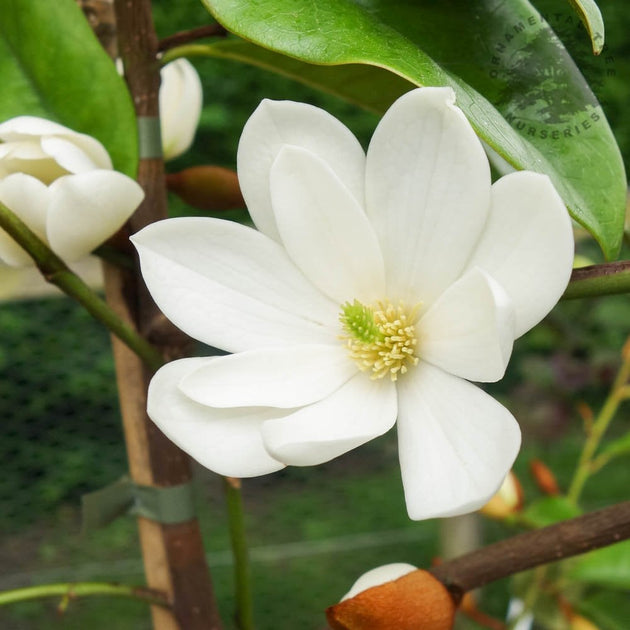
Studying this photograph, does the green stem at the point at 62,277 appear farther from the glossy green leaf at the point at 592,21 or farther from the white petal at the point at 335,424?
the glossy green leaf at the point at 592,21

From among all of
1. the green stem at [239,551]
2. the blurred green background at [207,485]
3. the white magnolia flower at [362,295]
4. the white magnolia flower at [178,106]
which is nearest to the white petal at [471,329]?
the white magnolia flower at [362,295]

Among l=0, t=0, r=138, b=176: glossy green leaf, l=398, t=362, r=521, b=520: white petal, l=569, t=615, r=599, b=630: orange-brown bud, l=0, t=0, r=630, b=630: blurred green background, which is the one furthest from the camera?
l=0, t=0, r=630, b=630: blurred green background

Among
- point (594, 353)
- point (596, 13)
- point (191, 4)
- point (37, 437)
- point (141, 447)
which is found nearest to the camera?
A: point (596, 13)

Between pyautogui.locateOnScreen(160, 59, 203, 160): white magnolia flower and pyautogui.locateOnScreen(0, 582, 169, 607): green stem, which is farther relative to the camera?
pyautogui.locateOnScreen(160, 59, 203, 160): white magnolia flower

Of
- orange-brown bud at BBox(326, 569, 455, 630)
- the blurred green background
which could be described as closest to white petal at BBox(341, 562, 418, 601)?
orange-brown bud at BBox(326, 569, 455, 630)

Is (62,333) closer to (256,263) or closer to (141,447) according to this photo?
(141,447)

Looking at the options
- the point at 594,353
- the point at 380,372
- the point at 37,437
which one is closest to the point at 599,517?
the point at 380,372

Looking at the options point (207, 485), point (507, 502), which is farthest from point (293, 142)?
point (207, 485)

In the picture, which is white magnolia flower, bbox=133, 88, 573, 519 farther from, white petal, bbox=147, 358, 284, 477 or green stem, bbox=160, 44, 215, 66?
green stem, bbox=160, 44, 215, 66
